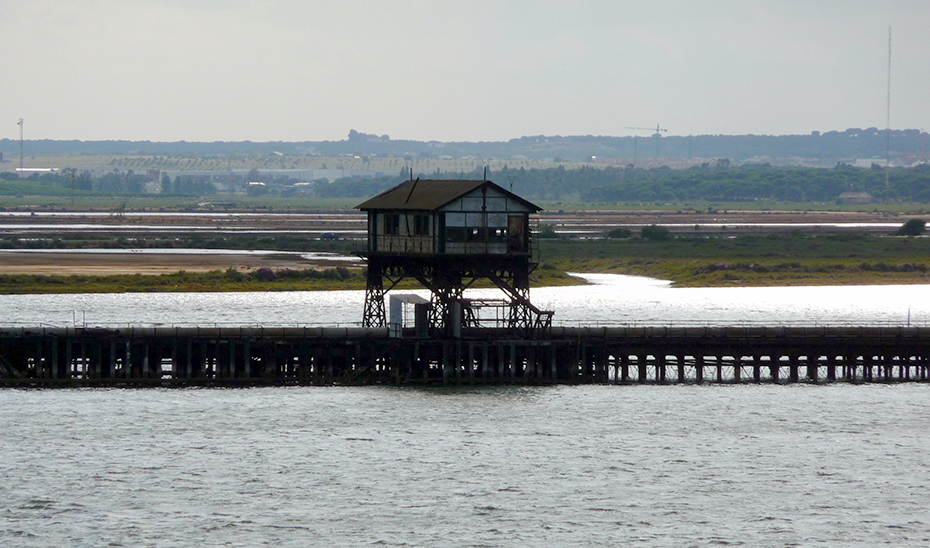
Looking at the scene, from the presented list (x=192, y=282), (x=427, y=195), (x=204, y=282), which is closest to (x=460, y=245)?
(x=427, y=195)

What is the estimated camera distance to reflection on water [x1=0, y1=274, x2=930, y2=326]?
10838cm

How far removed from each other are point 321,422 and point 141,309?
5295 centimetres

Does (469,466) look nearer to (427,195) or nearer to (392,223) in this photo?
(392,223)

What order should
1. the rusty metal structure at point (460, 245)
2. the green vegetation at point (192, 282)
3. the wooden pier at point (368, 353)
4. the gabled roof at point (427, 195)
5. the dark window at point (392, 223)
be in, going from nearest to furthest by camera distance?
1. the wooden pier at point (368, 353)
2. the rusty metal structure at point (460, 245)
3. the gabled roof at point (427, 195)
4. the dark window at point (392, 223)
5. the green vegetation at point (192, 282)

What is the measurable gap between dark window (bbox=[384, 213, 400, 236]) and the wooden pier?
5642 mm

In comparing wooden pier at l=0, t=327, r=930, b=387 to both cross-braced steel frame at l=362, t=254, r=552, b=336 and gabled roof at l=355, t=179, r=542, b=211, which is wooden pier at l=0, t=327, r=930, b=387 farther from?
gabled roof at l=355, t=179, r=542, b=211

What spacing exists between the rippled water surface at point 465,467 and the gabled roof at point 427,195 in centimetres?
998

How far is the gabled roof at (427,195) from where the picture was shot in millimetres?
76312

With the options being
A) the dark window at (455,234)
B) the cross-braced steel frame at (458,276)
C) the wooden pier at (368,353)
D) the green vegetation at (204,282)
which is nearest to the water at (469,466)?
the wooden pier at (368,353)

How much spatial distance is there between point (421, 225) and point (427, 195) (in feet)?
8.47

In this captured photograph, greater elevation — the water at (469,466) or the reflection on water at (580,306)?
the reflection on water at (580,306)

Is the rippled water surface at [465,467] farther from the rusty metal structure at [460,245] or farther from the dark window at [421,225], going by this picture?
the dark window at [421,225]

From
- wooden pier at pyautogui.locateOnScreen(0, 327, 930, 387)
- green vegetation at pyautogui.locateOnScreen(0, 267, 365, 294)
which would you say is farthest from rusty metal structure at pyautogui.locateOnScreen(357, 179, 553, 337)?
green vegetation at pyautogui.locateOnScreen(0, 267, 365, 294)

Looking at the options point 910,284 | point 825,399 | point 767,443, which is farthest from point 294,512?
point 910,284
